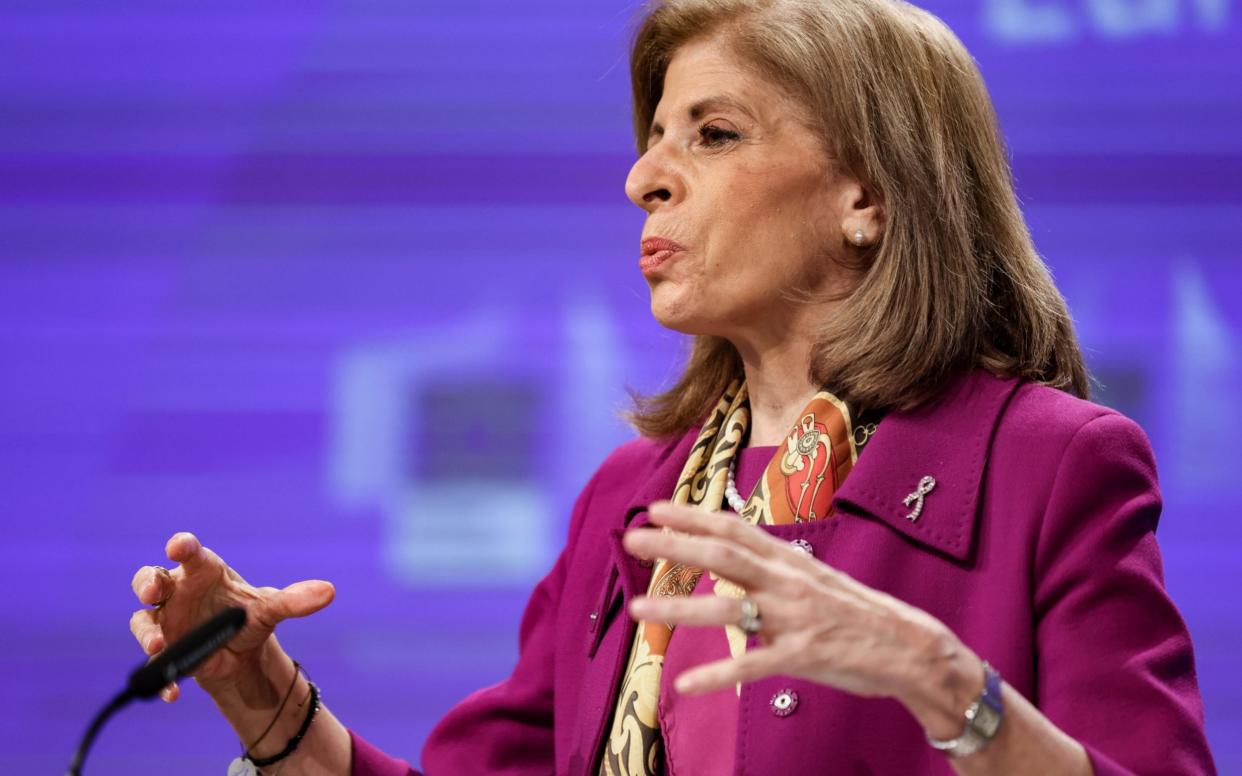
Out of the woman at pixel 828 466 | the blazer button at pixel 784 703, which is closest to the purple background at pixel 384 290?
the woman at pixel 828 466

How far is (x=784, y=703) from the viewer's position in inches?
63.5

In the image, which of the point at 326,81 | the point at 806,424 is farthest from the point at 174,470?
the point at 806,424

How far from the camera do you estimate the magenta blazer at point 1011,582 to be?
148 cm

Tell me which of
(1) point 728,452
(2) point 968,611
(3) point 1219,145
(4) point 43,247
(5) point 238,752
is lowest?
(5) point 238,752

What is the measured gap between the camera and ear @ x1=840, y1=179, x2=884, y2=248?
1.93m

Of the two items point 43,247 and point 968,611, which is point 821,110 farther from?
point 43,247

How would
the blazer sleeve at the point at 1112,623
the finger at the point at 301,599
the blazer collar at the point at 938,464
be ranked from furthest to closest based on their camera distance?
the finger at the point at 301,599, the blazer collar at the point at 938,464, the blazer sleeve at the point at 1112,623

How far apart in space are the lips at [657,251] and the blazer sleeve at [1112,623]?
58 centimetres

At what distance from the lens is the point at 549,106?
2.79 m

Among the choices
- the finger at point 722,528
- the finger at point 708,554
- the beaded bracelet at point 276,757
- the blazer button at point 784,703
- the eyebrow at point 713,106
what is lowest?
the beaded bracelet at point 276,757

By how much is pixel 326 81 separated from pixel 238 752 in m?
1.29

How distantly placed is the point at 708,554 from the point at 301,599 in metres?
0.77

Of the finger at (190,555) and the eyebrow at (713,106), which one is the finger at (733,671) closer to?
the finger at (190,555)

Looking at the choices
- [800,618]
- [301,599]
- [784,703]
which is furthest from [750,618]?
[301,599]
